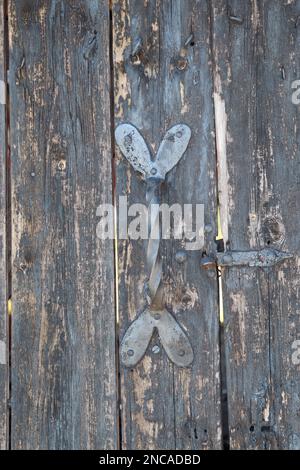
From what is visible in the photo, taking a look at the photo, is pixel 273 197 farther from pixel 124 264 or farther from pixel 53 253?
pixel 53 253

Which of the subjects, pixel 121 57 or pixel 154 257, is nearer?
pixel 154 257

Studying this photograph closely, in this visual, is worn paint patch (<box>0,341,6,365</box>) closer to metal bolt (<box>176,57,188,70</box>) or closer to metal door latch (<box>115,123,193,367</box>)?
metal door latch (<box>115,123,193,367</box>)

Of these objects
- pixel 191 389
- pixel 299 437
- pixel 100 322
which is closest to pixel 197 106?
pixel 100 322

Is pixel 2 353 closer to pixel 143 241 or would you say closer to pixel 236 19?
pixel 143 241

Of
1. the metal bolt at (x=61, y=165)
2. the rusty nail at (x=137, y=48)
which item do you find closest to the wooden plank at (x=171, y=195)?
the rusty nail at (x=137, y=48)

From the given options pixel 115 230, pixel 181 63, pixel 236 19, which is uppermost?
pixel 236 19

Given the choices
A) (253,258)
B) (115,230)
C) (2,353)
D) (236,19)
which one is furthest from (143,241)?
(236,19)

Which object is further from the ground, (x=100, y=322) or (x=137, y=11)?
(x=137, y=11)

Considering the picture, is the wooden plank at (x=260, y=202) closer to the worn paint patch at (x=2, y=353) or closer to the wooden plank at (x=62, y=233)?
the wooden plank at (x=62, y=233)
